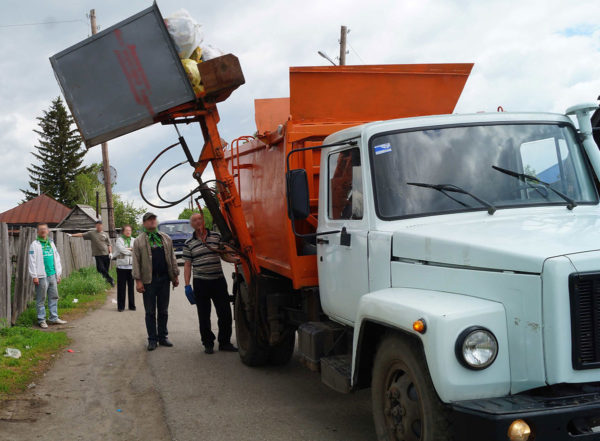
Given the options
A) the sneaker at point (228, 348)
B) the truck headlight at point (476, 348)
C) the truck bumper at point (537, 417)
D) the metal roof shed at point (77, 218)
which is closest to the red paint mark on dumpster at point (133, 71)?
the sneaker at point (228, 348)

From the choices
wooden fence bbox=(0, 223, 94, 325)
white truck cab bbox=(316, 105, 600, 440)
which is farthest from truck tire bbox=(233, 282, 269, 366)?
wooden fence bbox=(0, 223, 94, 325)

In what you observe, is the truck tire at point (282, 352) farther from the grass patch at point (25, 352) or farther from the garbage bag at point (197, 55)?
the garbage bag at point (197, 55)

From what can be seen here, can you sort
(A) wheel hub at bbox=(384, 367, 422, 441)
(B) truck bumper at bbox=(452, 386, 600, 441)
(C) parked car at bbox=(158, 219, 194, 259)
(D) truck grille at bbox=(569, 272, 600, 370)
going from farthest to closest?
(C) parked car at bbox=(158, 219, 194, 259) → (A) wheel hub at bbox=(384, 367, 422, 441) → (D) truck grille at bbox=(569, 272, 600, 370) → (B) truck bumper at bbox=(452, 386, 600, 441)

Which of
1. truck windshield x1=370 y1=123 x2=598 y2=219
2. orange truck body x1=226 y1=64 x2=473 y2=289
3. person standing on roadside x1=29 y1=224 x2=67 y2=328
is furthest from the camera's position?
person standing on roadside x1=29 y1=224 x2=67 y2=328

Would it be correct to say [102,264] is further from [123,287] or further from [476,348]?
[476,348]

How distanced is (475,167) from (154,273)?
20.1ft

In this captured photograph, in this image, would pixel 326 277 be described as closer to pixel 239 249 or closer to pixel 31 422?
pixel 239 249

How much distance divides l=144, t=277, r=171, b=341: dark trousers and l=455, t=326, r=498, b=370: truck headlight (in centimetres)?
650

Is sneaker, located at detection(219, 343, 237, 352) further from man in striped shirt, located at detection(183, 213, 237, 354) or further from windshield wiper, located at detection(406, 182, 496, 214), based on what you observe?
windshield wiper, located at detection(406, 182, 496, 214)

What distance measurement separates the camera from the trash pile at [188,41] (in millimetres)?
6410

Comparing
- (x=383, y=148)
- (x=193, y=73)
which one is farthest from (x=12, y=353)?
(x=383, y=148)

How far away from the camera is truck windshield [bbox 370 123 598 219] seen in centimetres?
421

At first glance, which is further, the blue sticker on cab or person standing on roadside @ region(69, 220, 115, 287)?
person standing on roadside @ region(69, 220, 115, 287)

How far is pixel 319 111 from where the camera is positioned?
603cm
